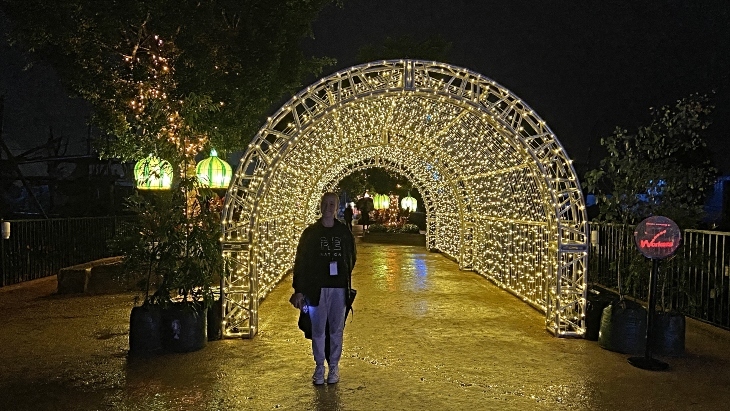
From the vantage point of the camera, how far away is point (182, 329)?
6840mm

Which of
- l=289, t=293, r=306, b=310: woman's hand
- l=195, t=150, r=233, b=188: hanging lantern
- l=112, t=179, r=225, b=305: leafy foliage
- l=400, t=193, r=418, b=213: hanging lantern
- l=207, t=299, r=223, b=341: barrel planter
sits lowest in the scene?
l=207, t=299, r=223, b=341: barrel planter

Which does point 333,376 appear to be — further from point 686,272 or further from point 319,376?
point 686,272

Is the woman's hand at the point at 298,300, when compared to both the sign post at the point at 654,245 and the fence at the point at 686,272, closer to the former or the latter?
the sign post at the point at 654,245

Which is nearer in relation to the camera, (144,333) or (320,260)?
(320,260)

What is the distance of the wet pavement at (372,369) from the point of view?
208 inches

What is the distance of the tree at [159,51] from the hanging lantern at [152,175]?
0.59 metres

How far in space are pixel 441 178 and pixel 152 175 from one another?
10.9 m

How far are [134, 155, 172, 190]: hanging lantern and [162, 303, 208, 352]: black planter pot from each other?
5.45ft

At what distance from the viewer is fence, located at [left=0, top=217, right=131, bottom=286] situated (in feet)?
40.5

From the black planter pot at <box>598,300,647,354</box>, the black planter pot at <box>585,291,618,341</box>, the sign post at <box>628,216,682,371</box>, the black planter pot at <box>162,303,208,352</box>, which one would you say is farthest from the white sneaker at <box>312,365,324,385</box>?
the black planter pot at <box>585,291,618,341</box>

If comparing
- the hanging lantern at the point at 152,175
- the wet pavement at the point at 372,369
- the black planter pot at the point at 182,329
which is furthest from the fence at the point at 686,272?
the hanging lantern at the point at 152,175

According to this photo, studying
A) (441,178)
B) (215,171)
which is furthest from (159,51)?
→ (441,178)

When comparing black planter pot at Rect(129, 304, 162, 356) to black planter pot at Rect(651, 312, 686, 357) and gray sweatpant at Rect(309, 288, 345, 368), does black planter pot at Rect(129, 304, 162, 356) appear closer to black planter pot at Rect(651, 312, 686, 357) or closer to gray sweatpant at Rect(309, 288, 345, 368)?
gray sweatpant at Rect(309, 288, 345, 368)

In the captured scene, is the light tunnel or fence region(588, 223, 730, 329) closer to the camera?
fence region(588, 223, 730, 329)
